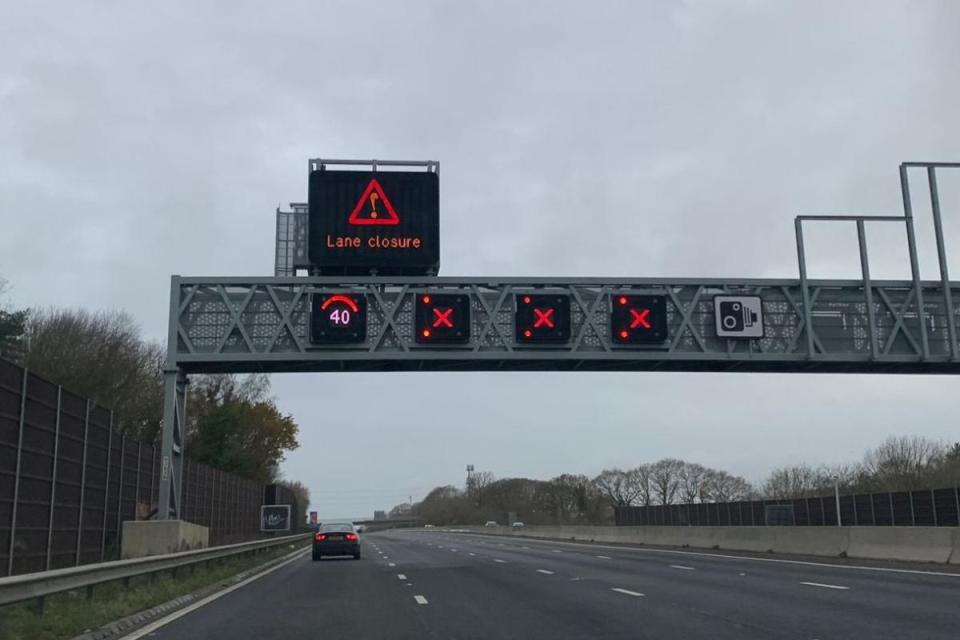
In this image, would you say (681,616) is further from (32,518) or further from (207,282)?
(207,282)

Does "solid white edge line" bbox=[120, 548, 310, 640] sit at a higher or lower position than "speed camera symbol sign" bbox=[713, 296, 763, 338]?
lower

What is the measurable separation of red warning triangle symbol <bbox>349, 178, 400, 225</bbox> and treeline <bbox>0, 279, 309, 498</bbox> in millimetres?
19073

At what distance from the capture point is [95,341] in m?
60.2

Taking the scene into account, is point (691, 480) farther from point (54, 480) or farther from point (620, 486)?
point (54, 480)

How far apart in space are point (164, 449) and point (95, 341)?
3265 centimetres

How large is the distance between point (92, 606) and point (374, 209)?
17795 mm

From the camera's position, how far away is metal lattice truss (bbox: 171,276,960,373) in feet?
103

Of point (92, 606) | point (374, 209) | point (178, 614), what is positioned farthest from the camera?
point (374, 209)

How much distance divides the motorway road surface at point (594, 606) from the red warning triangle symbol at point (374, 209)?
10.4 meters

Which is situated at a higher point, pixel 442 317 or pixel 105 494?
pixel 442 317

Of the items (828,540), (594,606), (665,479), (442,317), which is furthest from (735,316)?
(665,479)

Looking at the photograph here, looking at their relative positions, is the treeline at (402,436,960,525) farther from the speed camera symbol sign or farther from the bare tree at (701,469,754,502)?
the speed camera symbol sign

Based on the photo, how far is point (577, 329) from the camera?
106 ft

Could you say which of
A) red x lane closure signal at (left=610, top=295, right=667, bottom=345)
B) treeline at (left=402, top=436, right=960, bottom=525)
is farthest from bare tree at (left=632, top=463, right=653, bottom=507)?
red x lane closure signal at (left=610, top=295, right=667, bottom=345)
